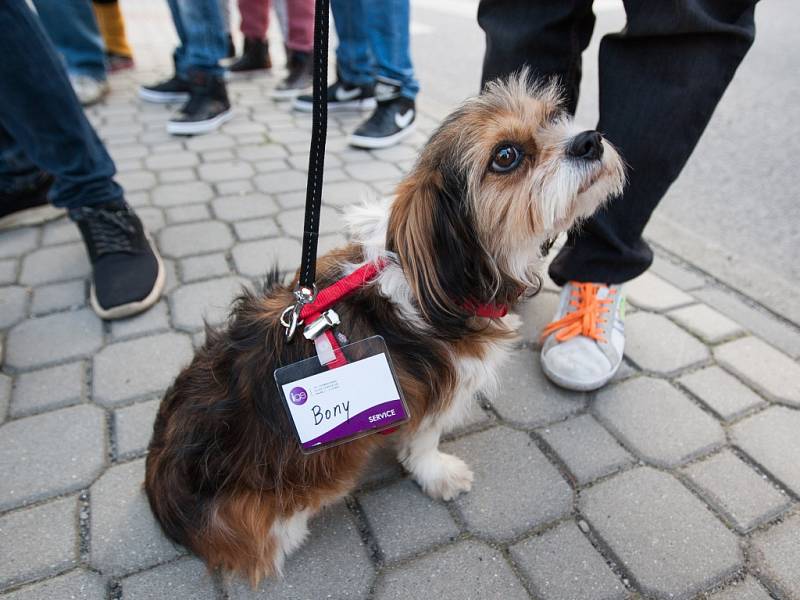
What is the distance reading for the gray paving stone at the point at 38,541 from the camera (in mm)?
1724

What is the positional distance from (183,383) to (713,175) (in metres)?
4.15

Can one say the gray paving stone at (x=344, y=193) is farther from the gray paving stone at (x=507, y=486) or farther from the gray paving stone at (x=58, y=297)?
the gray paving stone at (x=507, y=486)

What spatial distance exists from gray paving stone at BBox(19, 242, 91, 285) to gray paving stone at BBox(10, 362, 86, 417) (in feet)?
2.63

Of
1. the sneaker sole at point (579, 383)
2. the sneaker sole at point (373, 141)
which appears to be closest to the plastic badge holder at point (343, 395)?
the sneaker sole at point (579, 383)

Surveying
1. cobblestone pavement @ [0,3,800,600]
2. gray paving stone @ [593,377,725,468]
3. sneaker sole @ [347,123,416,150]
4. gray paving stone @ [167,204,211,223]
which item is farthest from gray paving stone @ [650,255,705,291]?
gray paving stone @ [167,204,211,223]

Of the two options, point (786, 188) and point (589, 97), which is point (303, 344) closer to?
point (786, 188)

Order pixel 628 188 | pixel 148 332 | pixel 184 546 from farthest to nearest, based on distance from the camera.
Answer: pixel 148 332 → pixel 628 188 → pixel 184 546

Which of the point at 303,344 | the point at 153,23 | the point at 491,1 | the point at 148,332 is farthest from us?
the point at 153,23

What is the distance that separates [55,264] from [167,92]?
10.5 feet

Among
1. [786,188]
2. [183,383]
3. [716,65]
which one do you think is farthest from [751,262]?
[183,383]

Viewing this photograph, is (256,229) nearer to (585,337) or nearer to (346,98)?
(585,337)

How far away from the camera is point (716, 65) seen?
1.99 meters

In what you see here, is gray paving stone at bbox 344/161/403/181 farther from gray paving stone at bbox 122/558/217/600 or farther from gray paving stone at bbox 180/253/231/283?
gray paving stone at bbox 122/558/217/600

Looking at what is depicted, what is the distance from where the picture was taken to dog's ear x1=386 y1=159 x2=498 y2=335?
1.47 metres
